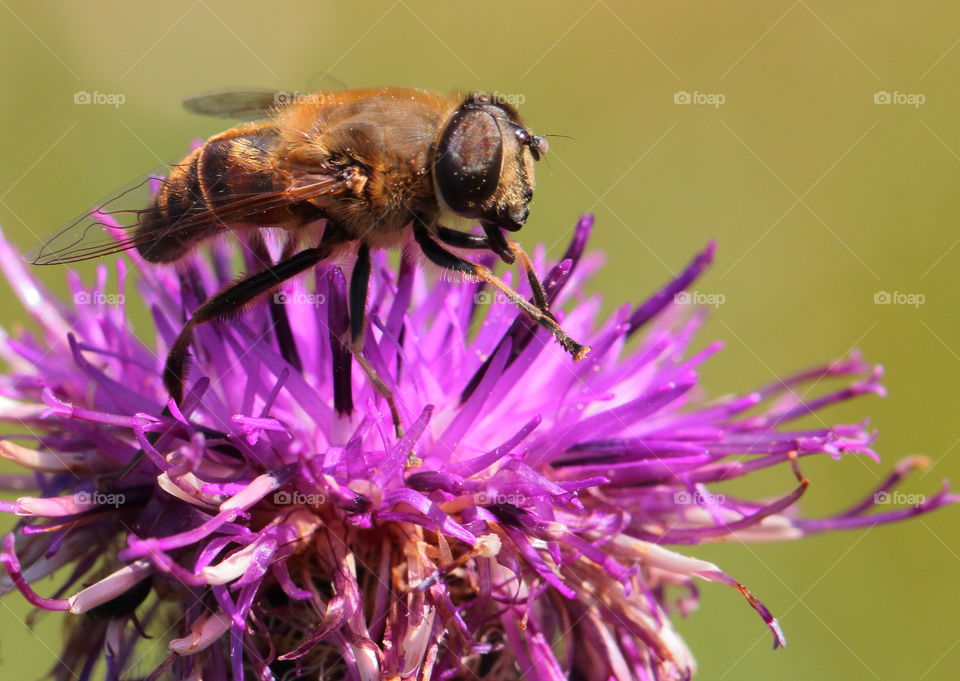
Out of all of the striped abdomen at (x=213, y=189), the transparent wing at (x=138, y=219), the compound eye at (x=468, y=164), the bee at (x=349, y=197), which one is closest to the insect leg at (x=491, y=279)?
the bee at (x=349, y=197)

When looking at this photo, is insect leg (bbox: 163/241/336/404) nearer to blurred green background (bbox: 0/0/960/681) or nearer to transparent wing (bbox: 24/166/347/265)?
transparent wing (bbox: 24/166/347/265)

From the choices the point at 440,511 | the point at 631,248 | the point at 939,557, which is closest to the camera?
the point at 440,511

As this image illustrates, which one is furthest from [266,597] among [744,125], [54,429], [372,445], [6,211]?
[744,125]

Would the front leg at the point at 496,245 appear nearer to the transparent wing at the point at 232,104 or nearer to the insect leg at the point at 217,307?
the insect leg at the point at 217,307

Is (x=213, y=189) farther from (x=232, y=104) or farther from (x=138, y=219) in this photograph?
(x=232, y=104)

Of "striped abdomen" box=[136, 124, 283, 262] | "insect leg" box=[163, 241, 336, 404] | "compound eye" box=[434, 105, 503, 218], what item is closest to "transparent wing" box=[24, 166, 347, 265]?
"striped abdomen" box=[136, 124, 283, 262]

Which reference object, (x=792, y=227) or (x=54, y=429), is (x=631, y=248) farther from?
(x=54, y=429)

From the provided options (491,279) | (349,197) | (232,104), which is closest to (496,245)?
(491,279)
